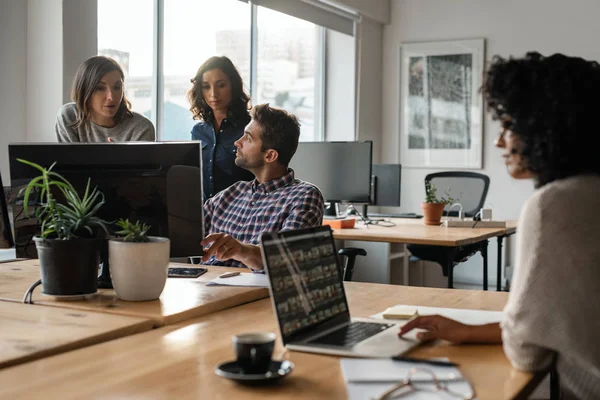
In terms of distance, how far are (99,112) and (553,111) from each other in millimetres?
2372

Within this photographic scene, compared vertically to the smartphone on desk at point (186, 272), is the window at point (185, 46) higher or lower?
higher

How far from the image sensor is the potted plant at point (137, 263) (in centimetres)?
172

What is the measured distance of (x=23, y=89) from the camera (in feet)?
12.3

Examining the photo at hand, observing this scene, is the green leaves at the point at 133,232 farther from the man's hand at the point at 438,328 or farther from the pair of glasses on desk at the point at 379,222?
the pair of glasses on desk at the point at 379,222

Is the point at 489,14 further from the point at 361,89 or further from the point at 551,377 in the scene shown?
the point at 551,377

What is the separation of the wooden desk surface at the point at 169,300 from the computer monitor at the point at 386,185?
10.2ft

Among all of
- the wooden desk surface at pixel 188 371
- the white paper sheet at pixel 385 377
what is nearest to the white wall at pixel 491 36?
the wooden desk surface at pixel 188 371

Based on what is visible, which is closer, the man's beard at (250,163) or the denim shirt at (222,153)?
the man's beard at (250,163)

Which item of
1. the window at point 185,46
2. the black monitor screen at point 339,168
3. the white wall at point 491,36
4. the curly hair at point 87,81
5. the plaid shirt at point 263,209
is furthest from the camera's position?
the white wall at point 491,36

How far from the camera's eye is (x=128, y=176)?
1900 mm

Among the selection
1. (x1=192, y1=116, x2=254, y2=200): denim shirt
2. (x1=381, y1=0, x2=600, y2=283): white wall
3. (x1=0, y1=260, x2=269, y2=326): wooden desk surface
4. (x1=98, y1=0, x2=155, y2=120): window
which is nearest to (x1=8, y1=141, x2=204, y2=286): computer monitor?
(x1=0, y1=260, x2=269, y2=326): wooden desk surface

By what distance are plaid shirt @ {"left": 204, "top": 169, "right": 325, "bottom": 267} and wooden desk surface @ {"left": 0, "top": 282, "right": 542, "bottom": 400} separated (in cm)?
90

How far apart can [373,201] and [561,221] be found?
13.0ft

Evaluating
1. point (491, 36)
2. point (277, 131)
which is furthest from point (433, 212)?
point (491, 36)
